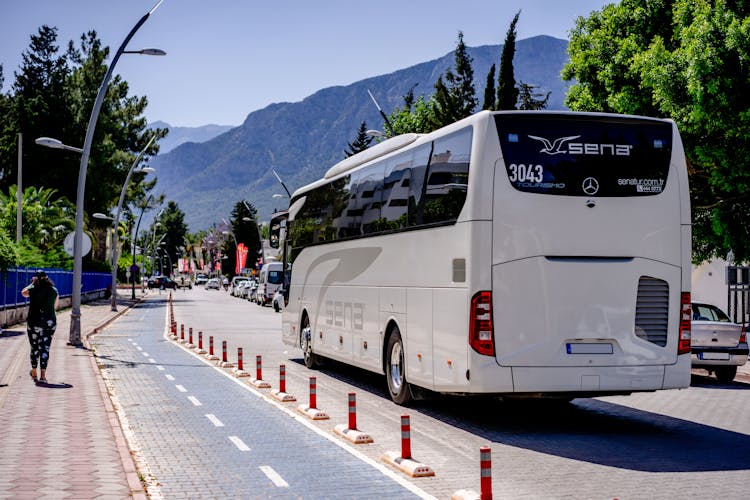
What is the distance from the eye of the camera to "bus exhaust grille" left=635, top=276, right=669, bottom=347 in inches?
460

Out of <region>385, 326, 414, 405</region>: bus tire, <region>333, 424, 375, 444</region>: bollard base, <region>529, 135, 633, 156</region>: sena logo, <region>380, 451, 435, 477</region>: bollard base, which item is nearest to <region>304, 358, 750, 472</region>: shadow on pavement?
<region>385, 326, 414, 405</region>: bus tire

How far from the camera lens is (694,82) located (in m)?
21.5

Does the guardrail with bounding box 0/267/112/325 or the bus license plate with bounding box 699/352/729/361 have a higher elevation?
the guardrail with bounding box 0/267/112/325

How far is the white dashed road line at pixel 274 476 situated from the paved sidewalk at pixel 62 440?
126cm

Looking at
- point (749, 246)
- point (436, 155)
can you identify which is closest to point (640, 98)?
point (749, 246)

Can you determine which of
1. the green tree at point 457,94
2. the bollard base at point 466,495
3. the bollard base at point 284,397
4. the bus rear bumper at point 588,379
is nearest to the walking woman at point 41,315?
the bollard base at point 284,397

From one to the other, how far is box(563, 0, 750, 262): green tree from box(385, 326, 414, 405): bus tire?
11.1 metres

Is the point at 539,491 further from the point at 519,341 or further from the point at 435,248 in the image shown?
the point at 435,248

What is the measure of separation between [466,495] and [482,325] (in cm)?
378

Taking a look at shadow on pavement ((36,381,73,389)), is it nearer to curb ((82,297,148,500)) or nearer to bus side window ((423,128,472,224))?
curb ((82,297,148,500))

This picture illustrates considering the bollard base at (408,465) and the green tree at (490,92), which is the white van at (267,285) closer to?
the green tree at (490,92)

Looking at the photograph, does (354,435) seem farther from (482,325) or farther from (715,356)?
(715,356)

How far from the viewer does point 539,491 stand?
27.5 feet

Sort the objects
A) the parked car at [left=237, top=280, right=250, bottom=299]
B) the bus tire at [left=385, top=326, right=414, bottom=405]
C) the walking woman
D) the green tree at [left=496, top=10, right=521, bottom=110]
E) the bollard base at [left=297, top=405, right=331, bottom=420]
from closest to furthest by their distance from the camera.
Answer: the bollard base at [left=297, top=405, right=331, bottom=420] < the bus tire at [left=385, top=326, right=414, bottom=405] < the walking woman < the green tree at [left=496, top=10, right=521, bottom=110] < the parked car at [left=237, top=280, right=250, bottom=299]
